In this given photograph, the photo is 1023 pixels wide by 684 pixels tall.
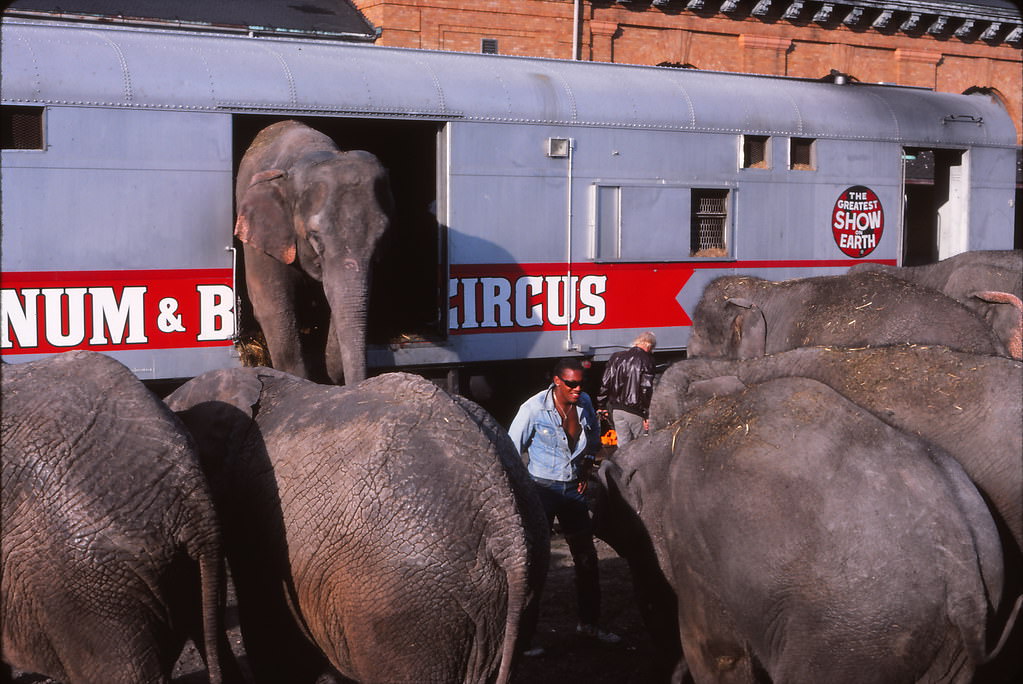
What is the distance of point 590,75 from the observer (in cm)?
1264

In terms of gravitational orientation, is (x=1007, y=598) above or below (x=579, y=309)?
below

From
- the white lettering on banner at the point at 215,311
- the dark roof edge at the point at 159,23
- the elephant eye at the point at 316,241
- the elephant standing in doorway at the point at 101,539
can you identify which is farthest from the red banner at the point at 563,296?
the dark roof edge at the point at 159,23

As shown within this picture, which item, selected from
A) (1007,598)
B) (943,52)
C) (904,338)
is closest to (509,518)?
(1007,598)

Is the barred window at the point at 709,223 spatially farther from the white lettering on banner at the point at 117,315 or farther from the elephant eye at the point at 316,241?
the white lettering on banner at the point at 117,315

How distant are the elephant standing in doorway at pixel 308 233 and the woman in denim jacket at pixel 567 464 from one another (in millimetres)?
2070

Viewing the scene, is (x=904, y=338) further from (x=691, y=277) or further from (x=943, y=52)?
(x=943, y=52)

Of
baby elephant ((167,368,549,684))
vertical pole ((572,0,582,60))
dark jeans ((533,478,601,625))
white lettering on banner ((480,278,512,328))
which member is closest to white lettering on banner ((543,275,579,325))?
white lettering on banner ((480,278,512,328))

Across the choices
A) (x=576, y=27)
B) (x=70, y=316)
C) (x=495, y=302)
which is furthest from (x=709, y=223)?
(x=576, y=27)

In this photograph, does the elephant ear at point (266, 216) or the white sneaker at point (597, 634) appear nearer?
the white sneaker at point (597, 634)

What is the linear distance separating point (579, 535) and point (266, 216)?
4.09 m

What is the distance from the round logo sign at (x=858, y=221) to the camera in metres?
14.1

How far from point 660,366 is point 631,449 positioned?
648 centimetres

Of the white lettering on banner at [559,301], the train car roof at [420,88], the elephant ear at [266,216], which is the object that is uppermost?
the train car roof at [420,88]

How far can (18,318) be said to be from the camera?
9367 mm
